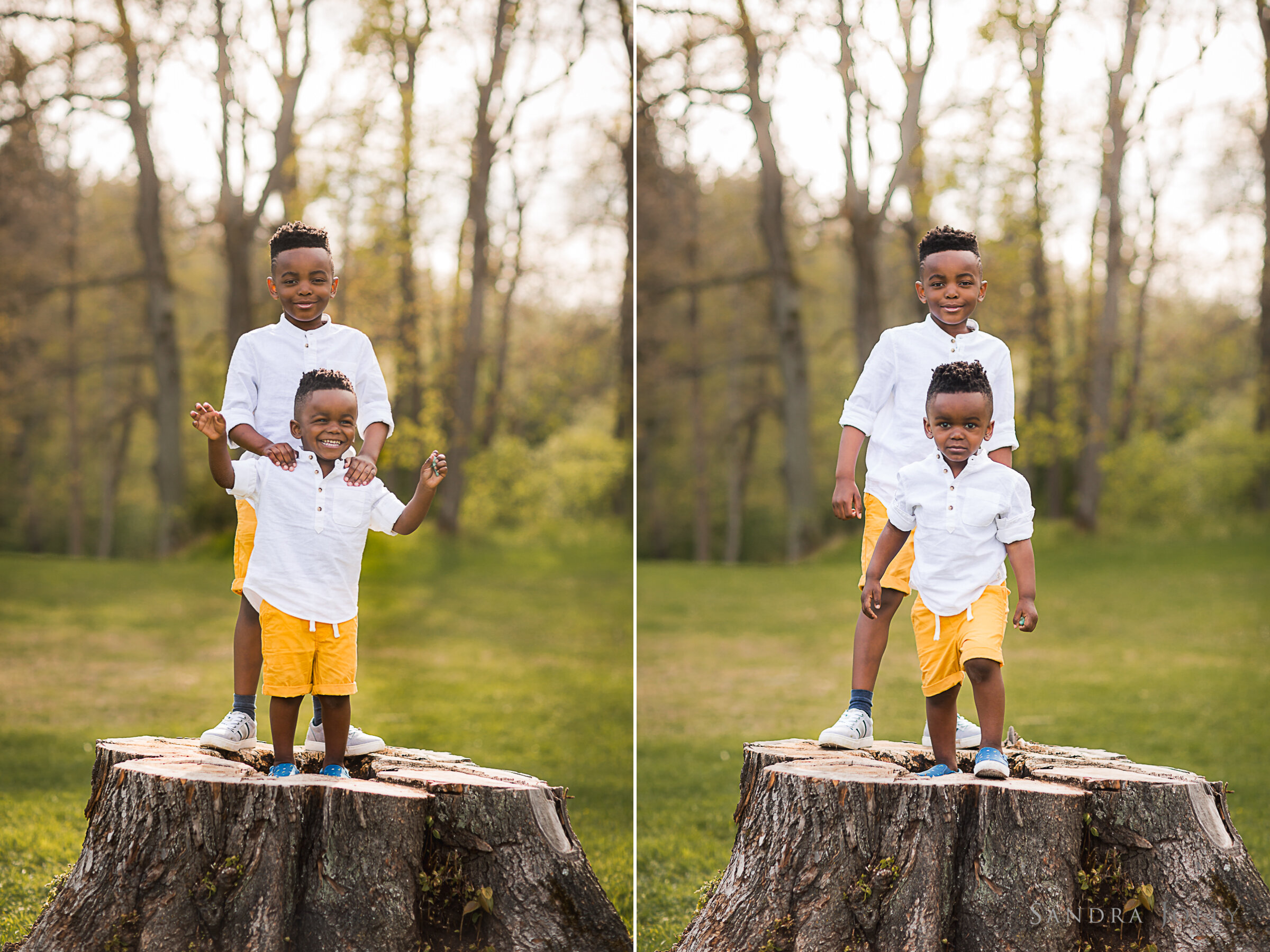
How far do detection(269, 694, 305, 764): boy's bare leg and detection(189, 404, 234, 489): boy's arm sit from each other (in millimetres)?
725


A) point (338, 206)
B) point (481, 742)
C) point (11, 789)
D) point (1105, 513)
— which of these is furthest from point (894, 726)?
point (338, 206)

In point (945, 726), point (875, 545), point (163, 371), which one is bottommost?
point (945, 726)

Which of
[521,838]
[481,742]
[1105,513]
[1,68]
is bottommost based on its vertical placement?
[481,742]

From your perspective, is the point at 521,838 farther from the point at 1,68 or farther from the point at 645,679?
the point at 1,68

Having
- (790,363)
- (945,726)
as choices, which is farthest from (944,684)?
(790,363)

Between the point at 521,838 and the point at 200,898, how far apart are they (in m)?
0.97

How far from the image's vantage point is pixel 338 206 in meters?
10.0

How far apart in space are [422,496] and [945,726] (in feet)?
6.08

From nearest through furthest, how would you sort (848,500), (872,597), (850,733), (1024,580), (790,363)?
(1024,580) → (872,597) → (848,500) → (850,733) → (790,363)

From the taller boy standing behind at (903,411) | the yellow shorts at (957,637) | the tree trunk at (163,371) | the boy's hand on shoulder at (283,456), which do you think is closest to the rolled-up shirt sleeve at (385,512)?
the boy's hand on shoulder at (283,456)

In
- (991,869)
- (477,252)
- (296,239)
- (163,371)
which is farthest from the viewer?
(477,252)

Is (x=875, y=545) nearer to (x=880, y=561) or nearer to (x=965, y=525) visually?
(x=880, y=561)

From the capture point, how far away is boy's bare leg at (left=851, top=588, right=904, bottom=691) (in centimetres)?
411

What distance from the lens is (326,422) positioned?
12.2ft
